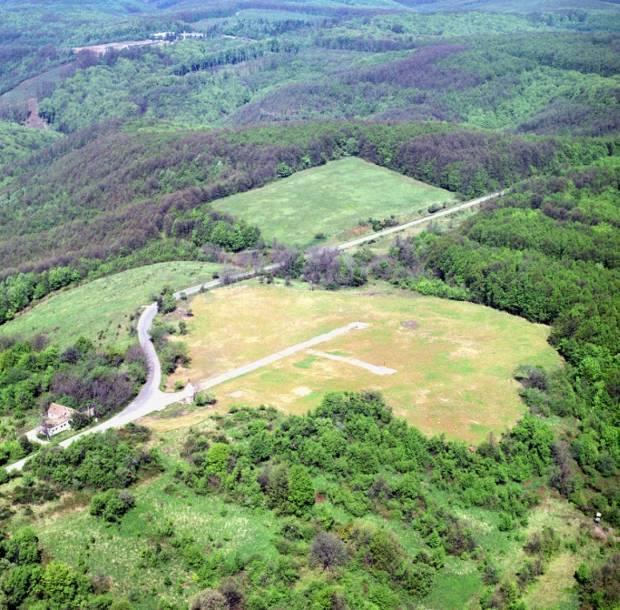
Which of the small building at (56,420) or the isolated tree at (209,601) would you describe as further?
the small building at (56,420)

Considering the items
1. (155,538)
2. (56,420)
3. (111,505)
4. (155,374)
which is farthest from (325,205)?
(155,538)

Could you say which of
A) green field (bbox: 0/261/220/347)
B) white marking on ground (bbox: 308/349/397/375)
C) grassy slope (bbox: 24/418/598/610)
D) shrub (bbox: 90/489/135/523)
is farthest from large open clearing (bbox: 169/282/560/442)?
shrub (bbox: 90/489/135/523)

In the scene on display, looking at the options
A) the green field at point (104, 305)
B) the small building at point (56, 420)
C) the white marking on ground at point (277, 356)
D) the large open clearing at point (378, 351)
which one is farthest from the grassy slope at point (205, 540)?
the green field at point (104, 305)

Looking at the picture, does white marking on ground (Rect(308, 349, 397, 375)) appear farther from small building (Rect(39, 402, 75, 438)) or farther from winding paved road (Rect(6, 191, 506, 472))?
small building (Rect(39, 402, 75, 438))

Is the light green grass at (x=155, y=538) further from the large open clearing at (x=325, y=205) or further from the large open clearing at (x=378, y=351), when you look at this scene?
the large open clearing at (x=325, y=205)

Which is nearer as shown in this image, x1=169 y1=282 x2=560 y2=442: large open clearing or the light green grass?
the light green grass

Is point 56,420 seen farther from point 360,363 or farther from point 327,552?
point 360,363

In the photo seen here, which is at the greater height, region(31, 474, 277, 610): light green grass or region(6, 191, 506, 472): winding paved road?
region(31, 474, 277, 610): light green grass
